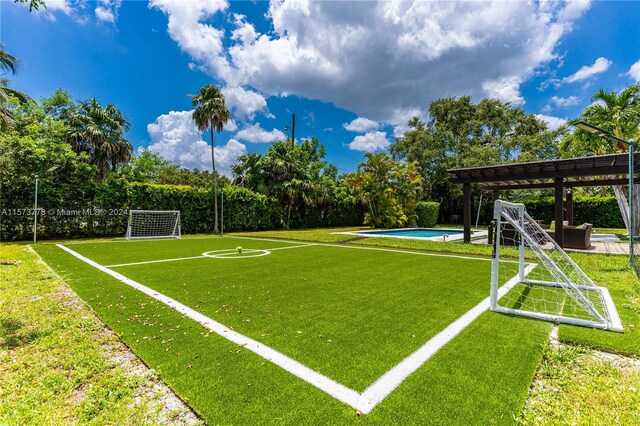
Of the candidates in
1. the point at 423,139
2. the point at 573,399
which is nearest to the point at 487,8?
the point at 573,399

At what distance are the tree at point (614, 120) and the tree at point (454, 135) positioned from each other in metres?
8.91

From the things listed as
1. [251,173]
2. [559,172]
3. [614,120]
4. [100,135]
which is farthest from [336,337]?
[100,135]

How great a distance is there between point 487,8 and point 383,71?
254 inches

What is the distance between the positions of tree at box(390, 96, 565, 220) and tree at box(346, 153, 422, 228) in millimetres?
6019

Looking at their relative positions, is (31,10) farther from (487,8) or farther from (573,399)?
(487,8)

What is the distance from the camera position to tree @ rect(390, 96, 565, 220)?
84.9ft

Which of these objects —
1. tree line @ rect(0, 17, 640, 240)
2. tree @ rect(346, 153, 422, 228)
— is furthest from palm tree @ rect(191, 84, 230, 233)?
tree @ rect(346, 153, 422, 228)

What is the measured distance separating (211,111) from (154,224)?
301 inches

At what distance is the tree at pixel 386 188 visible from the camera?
20.5 meters

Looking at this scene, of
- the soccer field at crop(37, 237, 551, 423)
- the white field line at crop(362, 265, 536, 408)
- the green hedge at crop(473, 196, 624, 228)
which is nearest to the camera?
the soccer field at crop(37, 237, 551, 423)

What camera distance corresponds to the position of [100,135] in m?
17.3

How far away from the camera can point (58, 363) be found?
2.58 metres

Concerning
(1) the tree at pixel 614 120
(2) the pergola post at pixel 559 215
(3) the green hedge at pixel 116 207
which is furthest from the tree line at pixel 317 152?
(2) the pergola post at pixel 559 215

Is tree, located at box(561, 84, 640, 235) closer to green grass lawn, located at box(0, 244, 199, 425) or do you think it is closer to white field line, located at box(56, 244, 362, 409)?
white field line, located at box(56, 244, 362, 409)
